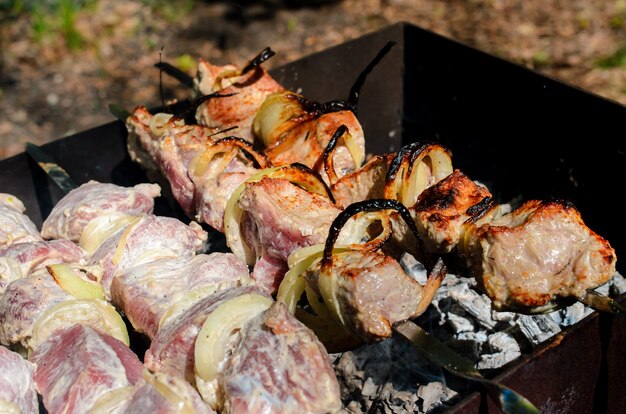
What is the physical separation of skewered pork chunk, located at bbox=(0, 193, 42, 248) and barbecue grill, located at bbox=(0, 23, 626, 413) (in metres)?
0.46

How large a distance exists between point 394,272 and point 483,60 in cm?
181

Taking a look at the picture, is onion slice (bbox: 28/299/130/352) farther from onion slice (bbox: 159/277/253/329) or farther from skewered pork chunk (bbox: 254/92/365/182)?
skewered pork chunk (bbox: 254/92/365/182)

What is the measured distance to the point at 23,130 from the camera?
241 inches

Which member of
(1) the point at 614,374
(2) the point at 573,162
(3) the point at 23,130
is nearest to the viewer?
(1) the point at 614,374

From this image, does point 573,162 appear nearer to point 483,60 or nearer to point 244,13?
point 483,60

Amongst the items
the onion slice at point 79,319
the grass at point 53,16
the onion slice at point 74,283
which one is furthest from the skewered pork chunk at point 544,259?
the grass at point 53,16

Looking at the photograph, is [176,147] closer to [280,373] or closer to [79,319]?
[79,319]

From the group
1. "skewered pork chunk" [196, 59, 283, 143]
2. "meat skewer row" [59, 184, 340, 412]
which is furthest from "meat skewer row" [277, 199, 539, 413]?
"skewered pork chunk" [196, 59, 283, 143]

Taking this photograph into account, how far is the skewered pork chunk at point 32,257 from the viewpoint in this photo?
7.38ft

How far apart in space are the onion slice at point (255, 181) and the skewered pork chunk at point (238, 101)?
603 mm

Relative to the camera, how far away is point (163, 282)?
2143mm

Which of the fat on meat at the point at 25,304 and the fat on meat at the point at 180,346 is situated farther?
the fat on meat at the point at 25,304

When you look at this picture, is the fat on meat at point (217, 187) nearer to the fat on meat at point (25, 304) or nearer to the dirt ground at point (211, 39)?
the fat on meat at point (25, 304)

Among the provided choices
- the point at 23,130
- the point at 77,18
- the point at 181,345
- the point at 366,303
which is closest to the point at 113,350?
the point at 181,345
